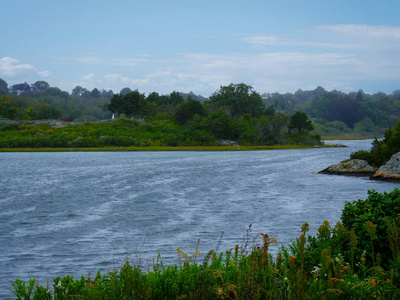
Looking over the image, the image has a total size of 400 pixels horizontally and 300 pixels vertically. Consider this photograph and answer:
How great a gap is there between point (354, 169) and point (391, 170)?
6585 millimetres

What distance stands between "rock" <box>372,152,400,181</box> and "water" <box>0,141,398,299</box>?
5.19 ft

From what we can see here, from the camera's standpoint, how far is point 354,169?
53969 millimetres

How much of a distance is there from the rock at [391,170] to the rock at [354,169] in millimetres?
4278

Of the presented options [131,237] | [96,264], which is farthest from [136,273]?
[131,237]

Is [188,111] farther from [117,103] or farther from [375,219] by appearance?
[375,219]

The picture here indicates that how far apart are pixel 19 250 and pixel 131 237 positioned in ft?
13.6

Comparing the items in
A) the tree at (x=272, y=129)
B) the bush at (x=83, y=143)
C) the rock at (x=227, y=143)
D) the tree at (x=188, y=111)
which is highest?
the tree at (x=188, y=111)

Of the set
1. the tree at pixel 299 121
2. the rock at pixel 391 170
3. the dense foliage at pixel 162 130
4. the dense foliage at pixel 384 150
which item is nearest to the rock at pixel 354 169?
the dense foliage at pixel 384 150

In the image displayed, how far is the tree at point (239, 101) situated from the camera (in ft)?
523

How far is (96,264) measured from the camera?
52.0 feet

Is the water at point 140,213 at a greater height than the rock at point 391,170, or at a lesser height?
lesser

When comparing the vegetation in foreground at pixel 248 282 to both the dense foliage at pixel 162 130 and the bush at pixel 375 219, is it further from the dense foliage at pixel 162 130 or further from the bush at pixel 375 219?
the dense foliage at pixel 162 130

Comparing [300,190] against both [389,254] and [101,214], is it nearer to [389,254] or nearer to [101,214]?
[101,214]

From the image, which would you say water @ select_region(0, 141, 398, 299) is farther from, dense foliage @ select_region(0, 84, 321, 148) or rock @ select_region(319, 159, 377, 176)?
dense foliage @ select_region(0, 84, 321, 148)
